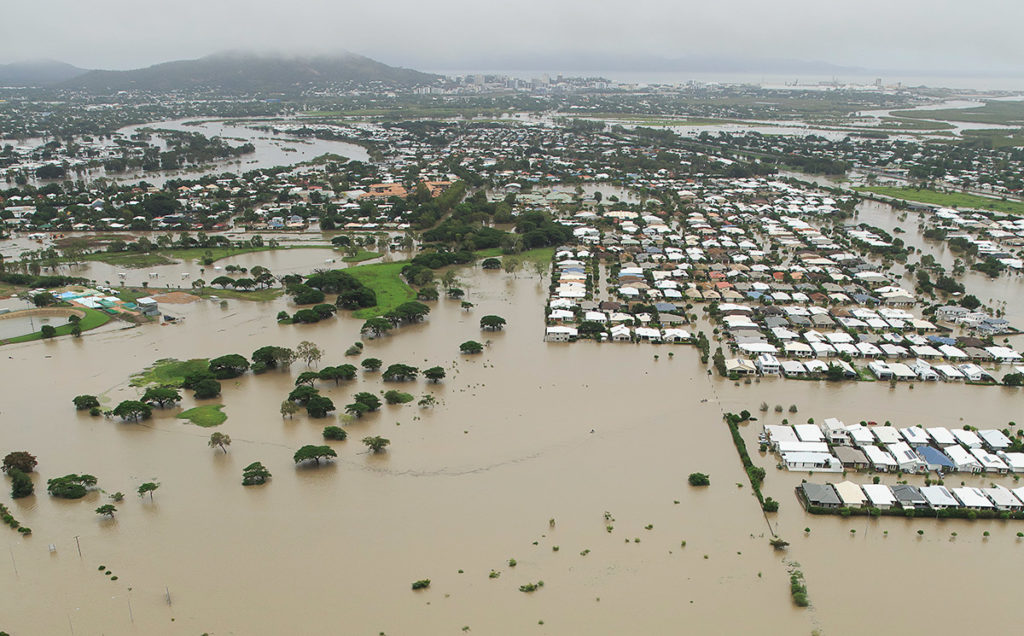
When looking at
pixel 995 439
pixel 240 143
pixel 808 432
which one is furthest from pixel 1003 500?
pixel 240 143

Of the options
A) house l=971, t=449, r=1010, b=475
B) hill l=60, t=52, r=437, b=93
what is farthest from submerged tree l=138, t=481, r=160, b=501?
hill l=60, t=52, r=437, b=93

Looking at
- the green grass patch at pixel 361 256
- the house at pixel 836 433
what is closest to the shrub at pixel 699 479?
the house at pixel 836 433

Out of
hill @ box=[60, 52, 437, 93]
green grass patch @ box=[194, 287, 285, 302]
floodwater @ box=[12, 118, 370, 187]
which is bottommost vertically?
green grass patch @ box=[194, 287, 285, 302]

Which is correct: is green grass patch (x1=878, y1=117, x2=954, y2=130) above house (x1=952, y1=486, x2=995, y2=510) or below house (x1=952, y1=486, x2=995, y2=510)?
above

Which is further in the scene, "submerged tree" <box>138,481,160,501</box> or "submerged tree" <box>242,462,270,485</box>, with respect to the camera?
"submerged tree" <box>242,462,270,485</box>

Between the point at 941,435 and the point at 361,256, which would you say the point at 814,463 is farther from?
the point at 361,256

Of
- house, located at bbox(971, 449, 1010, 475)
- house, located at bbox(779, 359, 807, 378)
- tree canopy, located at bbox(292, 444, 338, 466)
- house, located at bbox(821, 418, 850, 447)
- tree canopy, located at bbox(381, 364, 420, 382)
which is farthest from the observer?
house, located at bbox(779, 359, 807, 378)

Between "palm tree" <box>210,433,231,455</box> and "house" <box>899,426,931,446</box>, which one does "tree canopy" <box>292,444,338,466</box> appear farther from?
"house" <box>899,426,931,446</box>

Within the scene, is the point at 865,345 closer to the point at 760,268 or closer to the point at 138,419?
the point at 760,268
